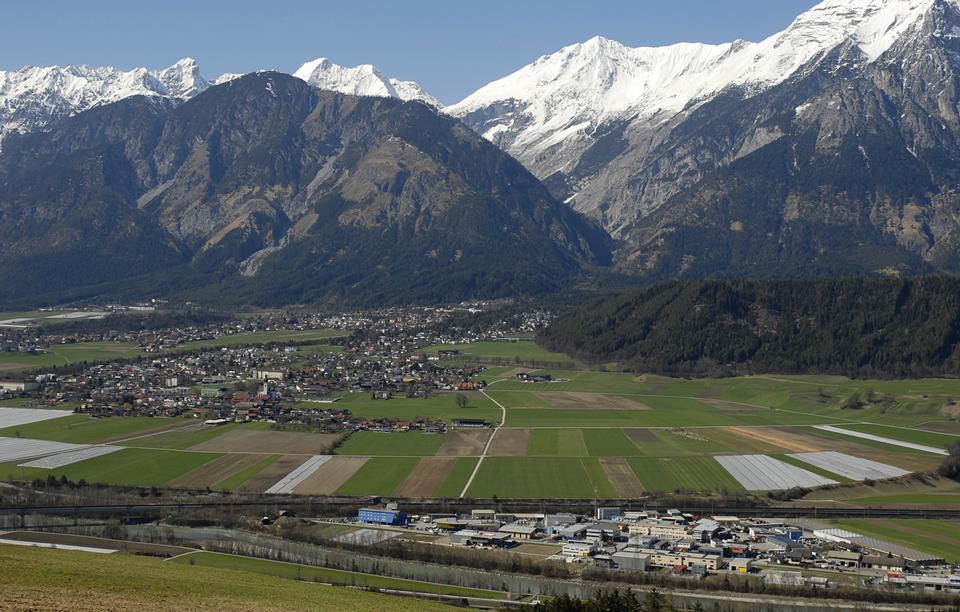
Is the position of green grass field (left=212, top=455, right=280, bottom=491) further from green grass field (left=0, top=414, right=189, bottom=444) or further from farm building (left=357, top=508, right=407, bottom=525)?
green grass field (left=0, top=414, right=189, bottom=444)

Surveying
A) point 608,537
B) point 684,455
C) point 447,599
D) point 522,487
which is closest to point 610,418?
point 684,455

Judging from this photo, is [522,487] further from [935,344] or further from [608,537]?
[935,344]

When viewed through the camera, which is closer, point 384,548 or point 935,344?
point 384,548

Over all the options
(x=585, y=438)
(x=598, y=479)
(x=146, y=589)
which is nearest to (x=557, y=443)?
(x=585, y=438)

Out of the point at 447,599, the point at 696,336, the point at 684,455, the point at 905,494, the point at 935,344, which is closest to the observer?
the point at 447,599

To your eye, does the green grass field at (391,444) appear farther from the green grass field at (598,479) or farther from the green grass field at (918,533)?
the green grass field at (918,533)

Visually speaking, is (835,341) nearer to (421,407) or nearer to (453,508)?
(421,407)

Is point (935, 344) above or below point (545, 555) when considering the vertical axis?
above
